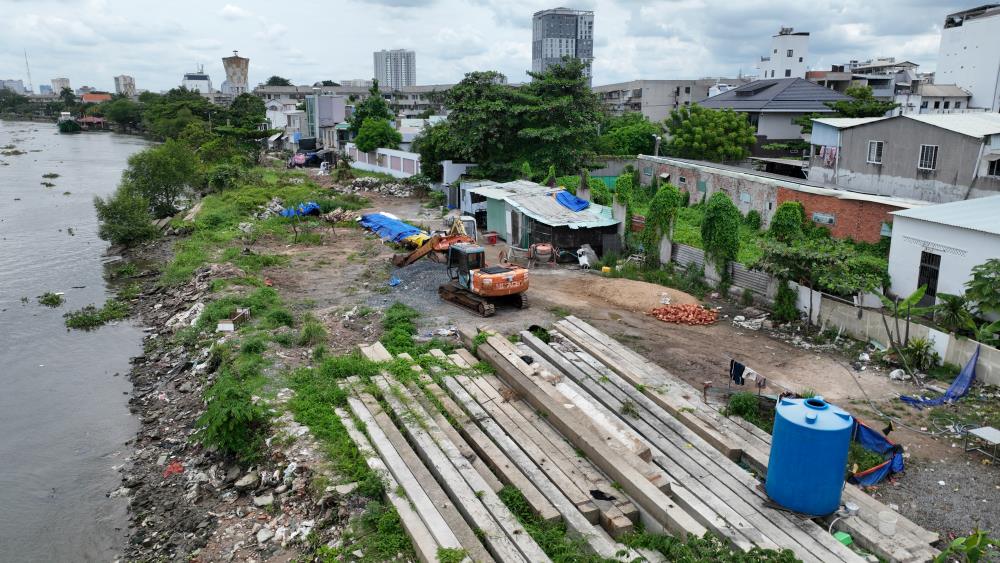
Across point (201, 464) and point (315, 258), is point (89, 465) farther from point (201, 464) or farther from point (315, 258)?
point (315, 258)

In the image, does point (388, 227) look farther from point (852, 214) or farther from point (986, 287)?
point (986, 287)

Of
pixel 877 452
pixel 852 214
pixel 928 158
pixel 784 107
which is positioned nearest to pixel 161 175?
pixel 852 214

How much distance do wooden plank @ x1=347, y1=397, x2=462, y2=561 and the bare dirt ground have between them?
4.27 metres

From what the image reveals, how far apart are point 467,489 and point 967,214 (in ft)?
41.1

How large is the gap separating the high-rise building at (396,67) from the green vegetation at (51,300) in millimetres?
156129

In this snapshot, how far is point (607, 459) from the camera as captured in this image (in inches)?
333

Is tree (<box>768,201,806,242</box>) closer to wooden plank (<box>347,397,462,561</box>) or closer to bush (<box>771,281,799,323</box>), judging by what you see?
bush (<box>771,281,799,323</box>)

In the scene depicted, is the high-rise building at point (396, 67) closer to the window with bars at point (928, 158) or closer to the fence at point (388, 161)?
the fence at point (388, 161)

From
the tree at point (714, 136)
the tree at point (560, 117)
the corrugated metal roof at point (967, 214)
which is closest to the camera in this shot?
the corrugated metal roof at point (967, 214)

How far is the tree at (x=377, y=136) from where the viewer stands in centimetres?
4447

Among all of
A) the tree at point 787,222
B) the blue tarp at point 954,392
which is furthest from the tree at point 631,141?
the blue tarp at point 954,392

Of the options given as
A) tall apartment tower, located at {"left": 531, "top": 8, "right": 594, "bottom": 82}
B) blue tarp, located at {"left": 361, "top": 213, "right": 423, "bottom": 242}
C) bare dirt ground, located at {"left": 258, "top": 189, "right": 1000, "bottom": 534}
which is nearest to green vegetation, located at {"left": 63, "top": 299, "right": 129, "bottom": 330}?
bare dirt ground, located at {"left": 258, "top": 189, "right": 1000, "bottom": 534}

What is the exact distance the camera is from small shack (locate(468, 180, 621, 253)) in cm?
2139

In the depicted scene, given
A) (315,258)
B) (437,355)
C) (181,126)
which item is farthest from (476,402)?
(181,126)
